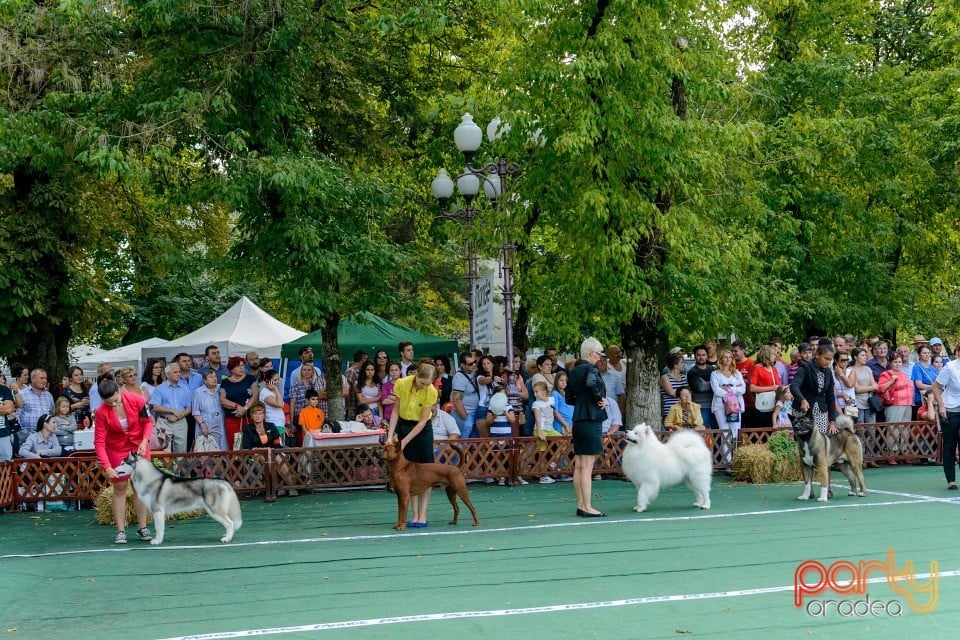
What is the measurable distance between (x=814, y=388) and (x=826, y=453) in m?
0.99

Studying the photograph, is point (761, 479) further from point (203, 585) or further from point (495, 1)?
point (203, 585)

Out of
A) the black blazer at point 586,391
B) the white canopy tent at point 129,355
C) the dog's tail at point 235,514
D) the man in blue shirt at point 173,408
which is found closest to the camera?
the dog's tail at point 235,514

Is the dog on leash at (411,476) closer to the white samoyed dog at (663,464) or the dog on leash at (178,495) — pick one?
the dog on leash at (178,495)

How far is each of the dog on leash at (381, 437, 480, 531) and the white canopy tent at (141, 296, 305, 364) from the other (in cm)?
1491

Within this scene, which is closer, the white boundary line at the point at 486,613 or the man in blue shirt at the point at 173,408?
the white boundary line at the point at 486,613

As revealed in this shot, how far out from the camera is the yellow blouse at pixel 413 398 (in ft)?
41.4

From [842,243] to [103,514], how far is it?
1864 centimetres

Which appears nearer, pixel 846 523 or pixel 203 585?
pixel 203 585

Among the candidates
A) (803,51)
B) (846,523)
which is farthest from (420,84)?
(846,523)

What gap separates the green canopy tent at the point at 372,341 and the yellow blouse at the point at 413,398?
35.5ft

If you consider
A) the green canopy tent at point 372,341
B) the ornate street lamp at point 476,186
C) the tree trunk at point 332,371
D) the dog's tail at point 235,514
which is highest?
the ornate street lamp at point 476,186

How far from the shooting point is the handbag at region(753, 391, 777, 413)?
1808 cm

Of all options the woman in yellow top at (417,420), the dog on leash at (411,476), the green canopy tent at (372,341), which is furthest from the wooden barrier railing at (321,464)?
the green canopy tent at (372,341)

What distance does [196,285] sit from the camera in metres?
42.2
